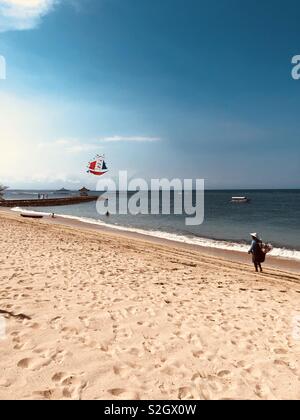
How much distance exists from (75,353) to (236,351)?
298 centimetres

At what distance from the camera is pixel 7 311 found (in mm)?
6348

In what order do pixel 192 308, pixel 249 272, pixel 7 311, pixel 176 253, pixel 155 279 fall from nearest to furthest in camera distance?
1. pixel 7 311
2. pixel 192 308
3. pixel 155 279
4. pixel 249 272
5. pixel 176 253

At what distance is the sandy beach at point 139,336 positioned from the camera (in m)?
4.30

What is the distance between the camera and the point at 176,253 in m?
18.2

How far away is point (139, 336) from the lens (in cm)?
582

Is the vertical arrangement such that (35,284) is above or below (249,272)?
above

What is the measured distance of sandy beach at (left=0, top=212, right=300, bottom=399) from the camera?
430 centimetres

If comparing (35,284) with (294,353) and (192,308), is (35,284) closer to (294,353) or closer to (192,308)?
(192,308)

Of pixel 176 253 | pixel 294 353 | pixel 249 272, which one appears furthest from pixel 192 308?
pixel 176 253

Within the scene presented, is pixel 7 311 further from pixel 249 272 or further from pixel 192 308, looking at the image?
pixel 249 272

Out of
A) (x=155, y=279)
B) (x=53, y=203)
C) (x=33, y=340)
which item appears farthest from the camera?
(x=53, y=203)

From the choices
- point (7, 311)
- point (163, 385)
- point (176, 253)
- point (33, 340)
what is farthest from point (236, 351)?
point (176, 253)

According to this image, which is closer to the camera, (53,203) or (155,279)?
(155,279)

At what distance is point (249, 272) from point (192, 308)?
24.9 feet
